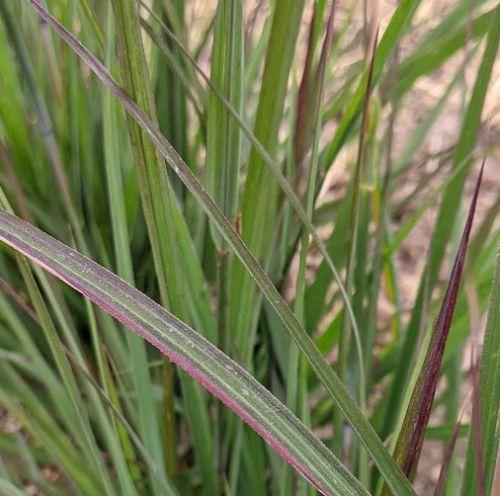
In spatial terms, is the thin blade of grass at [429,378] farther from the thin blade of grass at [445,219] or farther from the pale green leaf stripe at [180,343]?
the thin blade of grass at [445,219]

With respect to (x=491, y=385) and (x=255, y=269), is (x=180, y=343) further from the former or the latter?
(x=491, y=385)

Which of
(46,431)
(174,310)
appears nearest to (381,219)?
(174,310)

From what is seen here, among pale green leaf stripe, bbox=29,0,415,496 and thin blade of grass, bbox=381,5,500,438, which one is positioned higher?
thin blade of grass, bbox=381,5,500,438

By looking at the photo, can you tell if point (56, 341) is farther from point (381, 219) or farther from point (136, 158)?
point (381, 219)

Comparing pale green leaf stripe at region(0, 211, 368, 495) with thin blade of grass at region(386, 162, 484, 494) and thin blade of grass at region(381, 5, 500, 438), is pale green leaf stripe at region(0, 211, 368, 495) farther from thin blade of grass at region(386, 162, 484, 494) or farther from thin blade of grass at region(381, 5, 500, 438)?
thin blade of grass at region(381, 5, 500, 438)

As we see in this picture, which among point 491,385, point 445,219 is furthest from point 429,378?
point 445,219

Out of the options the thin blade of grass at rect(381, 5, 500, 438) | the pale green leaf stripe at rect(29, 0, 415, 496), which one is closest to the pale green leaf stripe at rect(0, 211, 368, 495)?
the pale green leaf stripe at rect(29, 0, 415, 496)
